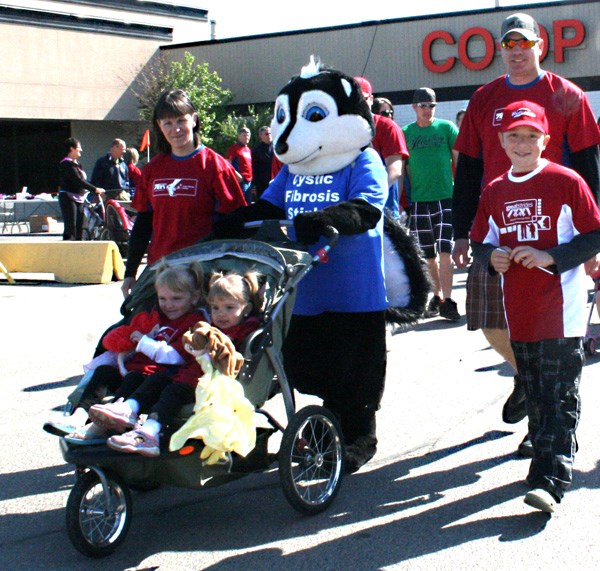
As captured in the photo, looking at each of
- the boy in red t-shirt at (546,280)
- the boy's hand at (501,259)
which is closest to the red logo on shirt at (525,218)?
the boy in red t-shirt at (546,280)

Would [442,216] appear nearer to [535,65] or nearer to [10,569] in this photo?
[535,65]

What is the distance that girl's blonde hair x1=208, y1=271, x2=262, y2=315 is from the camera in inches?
168

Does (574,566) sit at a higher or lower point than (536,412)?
lower

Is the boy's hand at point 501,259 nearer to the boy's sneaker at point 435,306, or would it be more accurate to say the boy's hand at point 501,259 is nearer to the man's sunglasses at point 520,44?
the man's sunglasses at point 520,44

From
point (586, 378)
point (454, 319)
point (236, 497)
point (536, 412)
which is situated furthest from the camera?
point (454, 319)

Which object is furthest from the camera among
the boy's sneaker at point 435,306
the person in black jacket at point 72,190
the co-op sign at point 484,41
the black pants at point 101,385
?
the co-op sign at point 484,41

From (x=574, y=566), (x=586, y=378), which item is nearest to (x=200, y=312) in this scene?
(x=574, y=566)

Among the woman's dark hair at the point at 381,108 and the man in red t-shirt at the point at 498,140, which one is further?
the woman's dark hair at the point at 381,108

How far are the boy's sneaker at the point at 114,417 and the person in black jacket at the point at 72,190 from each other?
11127 millimetres

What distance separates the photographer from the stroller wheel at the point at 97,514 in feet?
12.3

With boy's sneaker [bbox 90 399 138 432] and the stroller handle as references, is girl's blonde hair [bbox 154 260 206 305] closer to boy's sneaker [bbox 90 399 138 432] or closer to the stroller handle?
the stroller handle

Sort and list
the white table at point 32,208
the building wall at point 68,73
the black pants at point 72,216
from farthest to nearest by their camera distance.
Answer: the building wall at point 68,73
the white table at point 32,208
the black pants at point 72,216

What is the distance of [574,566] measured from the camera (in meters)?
3.71

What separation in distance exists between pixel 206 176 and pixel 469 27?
74.4 feet
